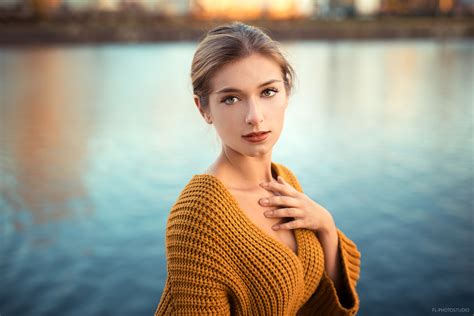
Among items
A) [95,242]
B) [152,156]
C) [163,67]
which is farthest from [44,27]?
[95,242]

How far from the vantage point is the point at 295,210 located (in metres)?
1.53

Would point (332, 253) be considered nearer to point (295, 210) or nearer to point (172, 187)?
point (295, 210)

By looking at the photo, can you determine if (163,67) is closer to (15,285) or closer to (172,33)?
(15,285)

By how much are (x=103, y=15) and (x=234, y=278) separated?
66.6 metres

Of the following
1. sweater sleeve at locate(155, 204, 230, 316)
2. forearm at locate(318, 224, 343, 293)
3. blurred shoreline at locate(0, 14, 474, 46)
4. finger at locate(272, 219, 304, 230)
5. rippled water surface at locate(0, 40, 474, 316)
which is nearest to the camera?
sweater sleeve at locate(155, 204, 230, 316)

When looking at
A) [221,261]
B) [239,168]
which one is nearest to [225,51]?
[239,168]

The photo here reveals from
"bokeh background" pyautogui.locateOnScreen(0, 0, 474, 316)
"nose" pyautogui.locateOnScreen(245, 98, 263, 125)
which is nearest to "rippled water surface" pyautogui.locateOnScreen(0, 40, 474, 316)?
"bokeh background" pyautogui.locateOnScreen(0, 0, 474, 316)

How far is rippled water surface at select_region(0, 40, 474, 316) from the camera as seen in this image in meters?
4.00

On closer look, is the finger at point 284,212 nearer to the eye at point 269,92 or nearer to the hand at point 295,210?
the hand at point 295,210

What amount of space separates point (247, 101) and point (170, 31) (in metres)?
50.0

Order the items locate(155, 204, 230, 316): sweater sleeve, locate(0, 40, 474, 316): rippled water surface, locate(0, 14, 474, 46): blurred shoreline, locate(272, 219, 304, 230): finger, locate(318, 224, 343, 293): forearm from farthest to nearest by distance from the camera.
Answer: locate(0, 14, 474, 46): blurred shoreline, locate(0, 40, 474, 316): rippled water surface, locate(318, 224, 343, 293): forearm, locate(272, 219, 304, 230): finger, locate(155, 204, 230, 316): sweater sleeve

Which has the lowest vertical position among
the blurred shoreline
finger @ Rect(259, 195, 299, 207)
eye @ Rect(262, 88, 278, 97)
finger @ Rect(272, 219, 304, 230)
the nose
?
the blurred shoreline

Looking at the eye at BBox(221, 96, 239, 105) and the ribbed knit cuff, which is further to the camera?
the ribbed knit cuff

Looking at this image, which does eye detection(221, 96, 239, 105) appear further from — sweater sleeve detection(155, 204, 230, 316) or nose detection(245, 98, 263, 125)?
sweater sleeve detection(155, 204, 230, 316)
